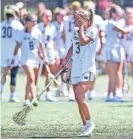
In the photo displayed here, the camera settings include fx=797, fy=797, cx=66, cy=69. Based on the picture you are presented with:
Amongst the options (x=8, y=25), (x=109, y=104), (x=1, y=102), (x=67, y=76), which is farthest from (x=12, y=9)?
(x=67, y=76)

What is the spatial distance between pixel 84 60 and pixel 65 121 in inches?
75.0

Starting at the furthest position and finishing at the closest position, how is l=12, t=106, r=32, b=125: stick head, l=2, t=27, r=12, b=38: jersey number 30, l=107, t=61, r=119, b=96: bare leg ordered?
l=107, t=61, r=119, b=96: bare leg, l=2, t=27, r=12, b=38: jersey number 30, l=12, t=106, r=32, b=125: stick head

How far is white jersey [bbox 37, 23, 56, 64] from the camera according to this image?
17516 millimetres

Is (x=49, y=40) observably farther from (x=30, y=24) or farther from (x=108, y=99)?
(x=108, y=99)

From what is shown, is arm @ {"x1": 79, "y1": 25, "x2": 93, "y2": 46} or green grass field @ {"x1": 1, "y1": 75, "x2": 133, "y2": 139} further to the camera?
green grass field @ {"x1": 1, "y1": 75, "x2": 133, "y2": 139}

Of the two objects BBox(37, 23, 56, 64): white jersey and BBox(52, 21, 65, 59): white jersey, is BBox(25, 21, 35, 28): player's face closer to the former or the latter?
BBox(37, 23, 56, 64): white jersey

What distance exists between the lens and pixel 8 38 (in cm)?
1712

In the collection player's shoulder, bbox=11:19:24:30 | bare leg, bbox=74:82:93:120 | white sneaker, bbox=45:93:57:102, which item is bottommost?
white sneaker, bbox=45:93:57:102

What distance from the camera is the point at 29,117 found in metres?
14.0

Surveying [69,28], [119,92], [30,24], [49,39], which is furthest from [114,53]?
[30,24]

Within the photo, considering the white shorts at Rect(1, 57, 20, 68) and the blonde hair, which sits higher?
the blonde hair

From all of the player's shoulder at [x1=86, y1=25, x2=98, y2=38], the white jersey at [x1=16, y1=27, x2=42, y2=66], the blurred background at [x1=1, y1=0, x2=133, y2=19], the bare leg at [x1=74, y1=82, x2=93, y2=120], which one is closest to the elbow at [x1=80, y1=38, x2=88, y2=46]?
the player's shoulder at [x1=86, y1=25, x2=98, y2=38]

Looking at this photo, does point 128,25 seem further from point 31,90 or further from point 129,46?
point 31,90

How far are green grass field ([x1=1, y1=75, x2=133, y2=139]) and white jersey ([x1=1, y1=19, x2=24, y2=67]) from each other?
941mm
